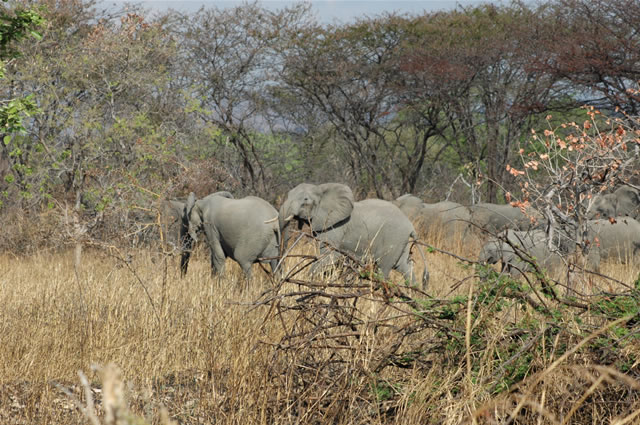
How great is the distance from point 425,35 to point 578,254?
12943 millimetres

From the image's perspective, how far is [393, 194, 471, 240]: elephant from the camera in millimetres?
11562

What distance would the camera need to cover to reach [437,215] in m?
12.0

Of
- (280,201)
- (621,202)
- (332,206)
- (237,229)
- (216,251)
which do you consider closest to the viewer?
(332,206)

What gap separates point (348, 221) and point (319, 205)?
0.37 meters

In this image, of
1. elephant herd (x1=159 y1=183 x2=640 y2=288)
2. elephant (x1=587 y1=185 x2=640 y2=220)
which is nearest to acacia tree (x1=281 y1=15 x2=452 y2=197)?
elephant (x1=587 y1=185 x2=640 y2=220)

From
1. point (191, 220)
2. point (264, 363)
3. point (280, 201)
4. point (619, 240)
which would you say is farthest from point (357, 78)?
point (264, 363)

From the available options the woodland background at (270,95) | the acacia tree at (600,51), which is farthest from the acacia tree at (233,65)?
the acacia tree at (600,51)

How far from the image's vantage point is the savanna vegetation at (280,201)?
10.4 feet

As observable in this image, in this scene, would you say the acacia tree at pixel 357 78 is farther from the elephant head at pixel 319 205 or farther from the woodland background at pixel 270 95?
the elephant head at pixel 319 205

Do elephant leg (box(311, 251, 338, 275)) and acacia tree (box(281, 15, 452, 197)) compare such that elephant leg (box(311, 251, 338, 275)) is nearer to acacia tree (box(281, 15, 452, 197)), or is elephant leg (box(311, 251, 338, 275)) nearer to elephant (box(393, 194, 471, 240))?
elephant (box(393, 194, 471, 240))

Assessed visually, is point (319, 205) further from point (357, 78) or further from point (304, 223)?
point (357, 78)

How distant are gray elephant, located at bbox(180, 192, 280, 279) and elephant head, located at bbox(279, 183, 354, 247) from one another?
25 centimetres

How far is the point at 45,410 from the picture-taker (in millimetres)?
3680

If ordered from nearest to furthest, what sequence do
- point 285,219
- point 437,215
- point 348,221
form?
1. point 285,219
2. point 348,221
3. point 437,215
